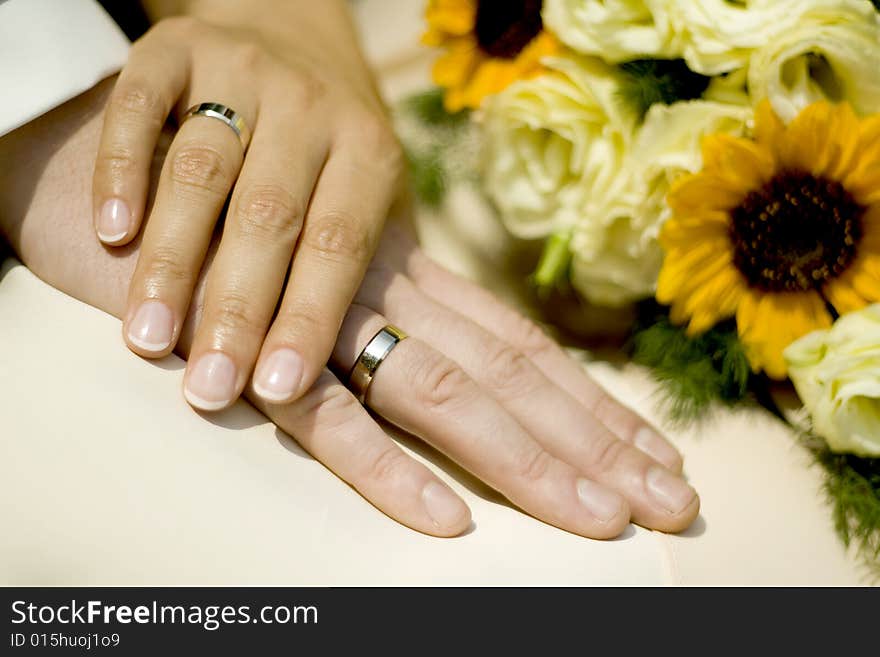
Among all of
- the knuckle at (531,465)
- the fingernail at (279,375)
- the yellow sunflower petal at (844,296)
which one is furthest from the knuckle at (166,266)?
Result: the yellow sunflower petal at (844,296)

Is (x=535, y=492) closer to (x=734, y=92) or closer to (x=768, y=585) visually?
(x=768, y=585)

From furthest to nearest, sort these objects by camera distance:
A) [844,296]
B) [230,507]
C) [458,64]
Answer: [458,64] → [844,296] → [230,507]

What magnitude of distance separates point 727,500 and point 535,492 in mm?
179

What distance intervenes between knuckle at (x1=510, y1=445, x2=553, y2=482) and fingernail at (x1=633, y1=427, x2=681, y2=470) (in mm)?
116

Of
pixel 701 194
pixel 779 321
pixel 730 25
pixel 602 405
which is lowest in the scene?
pixel 602 405

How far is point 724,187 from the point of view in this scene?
0.73 m

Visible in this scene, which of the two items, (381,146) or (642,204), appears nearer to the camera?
(642,204)

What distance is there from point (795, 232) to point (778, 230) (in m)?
0.01

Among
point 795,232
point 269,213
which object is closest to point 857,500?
point 795,232

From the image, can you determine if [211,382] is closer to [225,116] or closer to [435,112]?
[225,116]

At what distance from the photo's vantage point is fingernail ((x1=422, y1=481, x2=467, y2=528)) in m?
0.70

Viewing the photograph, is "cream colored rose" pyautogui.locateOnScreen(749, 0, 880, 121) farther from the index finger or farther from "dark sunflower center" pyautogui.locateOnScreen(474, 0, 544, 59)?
the index finger

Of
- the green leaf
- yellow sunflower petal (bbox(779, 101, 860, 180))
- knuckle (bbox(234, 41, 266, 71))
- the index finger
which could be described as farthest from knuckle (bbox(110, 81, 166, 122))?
the green leaf
